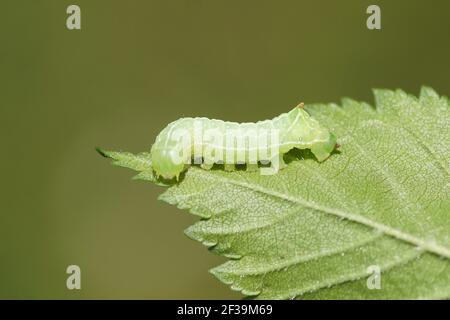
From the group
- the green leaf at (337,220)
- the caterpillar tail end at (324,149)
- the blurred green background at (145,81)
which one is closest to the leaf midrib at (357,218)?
the green leaf at (337,220)

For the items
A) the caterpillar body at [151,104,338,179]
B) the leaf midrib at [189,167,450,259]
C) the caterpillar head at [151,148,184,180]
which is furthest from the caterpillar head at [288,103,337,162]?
the caterpillar head at [151,148,184,180]

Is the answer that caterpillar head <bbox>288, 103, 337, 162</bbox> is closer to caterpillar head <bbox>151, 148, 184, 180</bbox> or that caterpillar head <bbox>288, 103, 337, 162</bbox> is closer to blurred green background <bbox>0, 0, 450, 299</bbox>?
caterpillar head <bbox>151, 148, 184, 180</bbox>

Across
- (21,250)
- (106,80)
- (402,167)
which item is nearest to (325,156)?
(402,167)

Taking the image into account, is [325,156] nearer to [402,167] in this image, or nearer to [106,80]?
[402,167]

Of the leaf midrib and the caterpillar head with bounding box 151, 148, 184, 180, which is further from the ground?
the caterpillar head with bounding box 151, 148, 184, 180

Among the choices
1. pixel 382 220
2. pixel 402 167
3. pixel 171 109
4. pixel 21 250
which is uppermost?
pixel 171 109

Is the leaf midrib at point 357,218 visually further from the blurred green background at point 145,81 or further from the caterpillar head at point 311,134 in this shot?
the blurred green background at point 145,81

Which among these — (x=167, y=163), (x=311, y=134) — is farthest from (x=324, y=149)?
(x=167, y=163)
